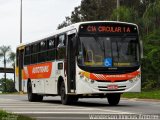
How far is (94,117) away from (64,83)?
8321 mm

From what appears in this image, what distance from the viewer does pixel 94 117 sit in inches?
709

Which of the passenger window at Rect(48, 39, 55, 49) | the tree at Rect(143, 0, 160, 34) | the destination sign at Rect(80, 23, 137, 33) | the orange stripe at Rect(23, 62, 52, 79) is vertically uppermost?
the tree at Rect(143, 0, 160, 34)

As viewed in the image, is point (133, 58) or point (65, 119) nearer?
point (65, 119)

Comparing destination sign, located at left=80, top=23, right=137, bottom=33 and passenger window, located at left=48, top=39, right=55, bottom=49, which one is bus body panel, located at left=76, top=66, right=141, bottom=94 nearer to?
destination sign, located at left=80, top=23, right=137, bottom=33

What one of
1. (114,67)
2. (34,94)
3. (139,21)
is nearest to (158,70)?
(139,21)

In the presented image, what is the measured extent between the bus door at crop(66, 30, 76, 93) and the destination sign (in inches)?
28.1

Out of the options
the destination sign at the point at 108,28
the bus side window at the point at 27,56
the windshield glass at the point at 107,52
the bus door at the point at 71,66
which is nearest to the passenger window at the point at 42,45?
the bus side window at the point at 27,56

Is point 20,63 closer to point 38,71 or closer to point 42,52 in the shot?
point 38,71

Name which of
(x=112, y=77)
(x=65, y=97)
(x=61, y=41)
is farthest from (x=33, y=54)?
(x=112, y=77)

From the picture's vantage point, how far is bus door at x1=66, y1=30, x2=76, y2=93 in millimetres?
25094

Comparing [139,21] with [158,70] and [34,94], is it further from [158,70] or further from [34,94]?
[34,94]

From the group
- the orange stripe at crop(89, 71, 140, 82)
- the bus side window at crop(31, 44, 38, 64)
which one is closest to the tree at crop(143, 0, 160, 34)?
the bus side window at crop(31, 44, 38, 64)

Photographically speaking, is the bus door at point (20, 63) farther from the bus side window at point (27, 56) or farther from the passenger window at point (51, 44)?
the passenger window at point (51, 44)

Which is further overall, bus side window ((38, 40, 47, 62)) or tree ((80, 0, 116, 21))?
tree ((80, 0, 116, 21))
